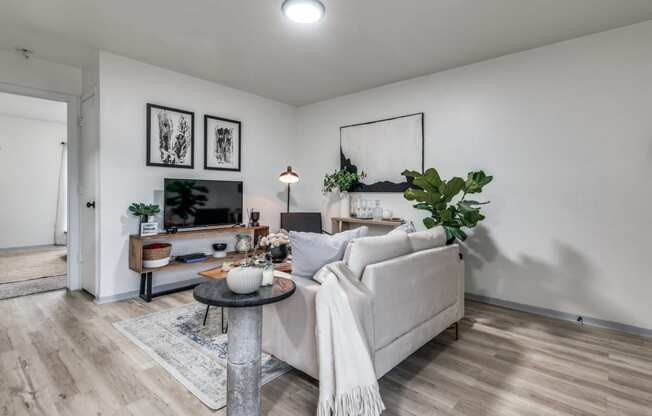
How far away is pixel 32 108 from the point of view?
5633mm

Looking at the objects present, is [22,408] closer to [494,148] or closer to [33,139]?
[494,148]

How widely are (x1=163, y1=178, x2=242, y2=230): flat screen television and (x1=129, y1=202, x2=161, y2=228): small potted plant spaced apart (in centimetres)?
15

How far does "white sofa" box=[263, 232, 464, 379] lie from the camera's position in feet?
6.01

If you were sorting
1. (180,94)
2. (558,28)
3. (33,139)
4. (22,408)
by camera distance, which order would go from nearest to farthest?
(22,408)
(558,28)
(180,94)
(33,139)

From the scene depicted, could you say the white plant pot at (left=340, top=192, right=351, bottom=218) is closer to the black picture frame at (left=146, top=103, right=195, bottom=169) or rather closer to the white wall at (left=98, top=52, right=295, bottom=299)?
the white wall at (left=98, top=52, right=295, bottom=299)

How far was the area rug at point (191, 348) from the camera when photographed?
6.44ft

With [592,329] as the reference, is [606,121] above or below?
above

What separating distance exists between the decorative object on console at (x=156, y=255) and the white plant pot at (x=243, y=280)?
91.5 inches

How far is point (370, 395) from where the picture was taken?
5.20 feet

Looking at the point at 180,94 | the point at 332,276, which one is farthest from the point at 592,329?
the point at 180,94

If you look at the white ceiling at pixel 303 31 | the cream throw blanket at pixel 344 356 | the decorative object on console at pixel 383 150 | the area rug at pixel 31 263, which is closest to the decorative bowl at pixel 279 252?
the cream throw blanket at pixel 344 356

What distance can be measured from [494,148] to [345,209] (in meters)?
1.97

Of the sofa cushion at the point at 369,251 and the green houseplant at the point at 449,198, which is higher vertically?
the green houseplant at the point at 449,198

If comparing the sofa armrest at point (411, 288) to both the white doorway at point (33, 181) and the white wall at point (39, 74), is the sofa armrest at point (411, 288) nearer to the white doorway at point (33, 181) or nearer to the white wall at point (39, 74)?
the white wall at point (39, 74)
